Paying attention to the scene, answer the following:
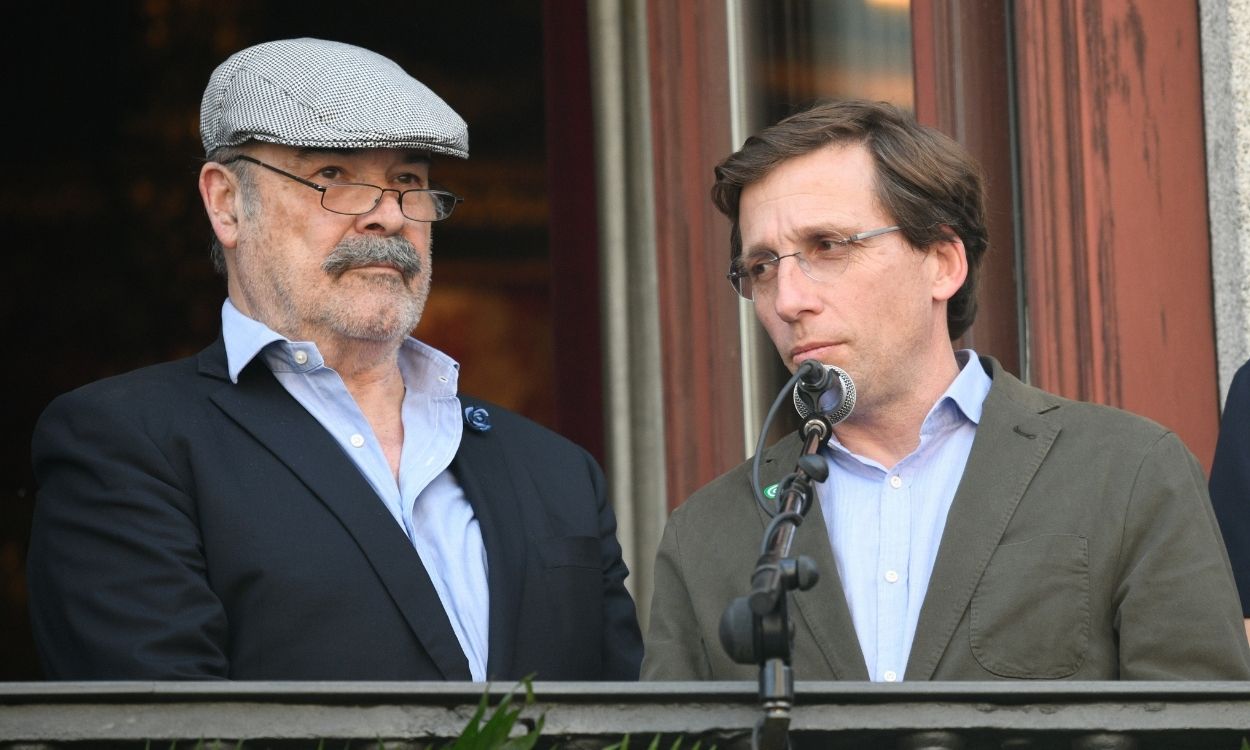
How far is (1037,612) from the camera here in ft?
8.60

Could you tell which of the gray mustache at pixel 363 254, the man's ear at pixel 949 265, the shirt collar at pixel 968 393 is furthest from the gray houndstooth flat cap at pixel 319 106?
the shirt collar at pixel 968 393

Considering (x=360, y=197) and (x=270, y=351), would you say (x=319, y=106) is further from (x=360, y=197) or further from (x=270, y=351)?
(x=270, y=351)

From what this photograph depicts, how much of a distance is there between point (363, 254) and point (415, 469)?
1.20 feet

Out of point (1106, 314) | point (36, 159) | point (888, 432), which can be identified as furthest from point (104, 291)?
point (888, 432)

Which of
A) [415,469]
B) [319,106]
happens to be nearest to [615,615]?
[415,469]

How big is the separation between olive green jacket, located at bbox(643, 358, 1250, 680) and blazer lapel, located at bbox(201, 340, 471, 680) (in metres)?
0.33

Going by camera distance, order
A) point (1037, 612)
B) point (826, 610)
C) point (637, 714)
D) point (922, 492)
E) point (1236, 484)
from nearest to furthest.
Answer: point (637, 714), point (1037, 612), point (826, 610), point (922, 492), point (1236, 484)

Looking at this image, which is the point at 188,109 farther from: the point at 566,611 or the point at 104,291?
the point at 566,611

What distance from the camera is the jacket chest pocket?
2600 millimetres

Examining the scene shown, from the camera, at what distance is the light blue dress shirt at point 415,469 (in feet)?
9.77

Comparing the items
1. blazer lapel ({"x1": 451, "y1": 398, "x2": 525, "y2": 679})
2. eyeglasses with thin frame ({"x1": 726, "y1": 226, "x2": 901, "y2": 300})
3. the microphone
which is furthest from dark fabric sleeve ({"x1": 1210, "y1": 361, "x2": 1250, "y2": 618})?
blazer lapel ({"x1": 451, "y1": 398, "x2": 525, "y2": 679})

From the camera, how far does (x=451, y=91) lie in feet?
25.4

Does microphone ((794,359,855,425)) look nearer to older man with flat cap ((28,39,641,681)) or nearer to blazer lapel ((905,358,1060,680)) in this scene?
blazer lapel ((905,358,1060,680))

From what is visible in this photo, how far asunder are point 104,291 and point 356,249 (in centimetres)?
481
